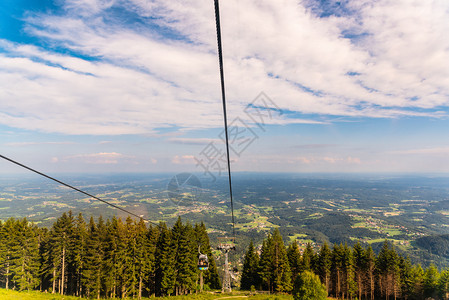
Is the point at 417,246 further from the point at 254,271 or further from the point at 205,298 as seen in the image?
the point at 205,298

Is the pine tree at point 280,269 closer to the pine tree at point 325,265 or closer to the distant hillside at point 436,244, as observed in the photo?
the pine tree at point 325,265

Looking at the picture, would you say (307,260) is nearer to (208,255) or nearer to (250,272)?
(250,272)

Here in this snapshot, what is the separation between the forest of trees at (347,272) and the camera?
112ft

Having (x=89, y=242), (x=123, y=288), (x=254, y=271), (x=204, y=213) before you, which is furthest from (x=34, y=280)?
(x=204, y=213)

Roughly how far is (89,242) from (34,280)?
7.95 m

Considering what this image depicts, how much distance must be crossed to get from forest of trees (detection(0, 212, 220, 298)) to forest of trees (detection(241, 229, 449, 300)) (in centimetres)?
1227

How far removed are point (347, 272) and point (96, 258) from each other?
38439 millimetres

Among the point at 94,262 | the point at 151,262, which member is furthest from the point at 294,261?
the point at 94,262

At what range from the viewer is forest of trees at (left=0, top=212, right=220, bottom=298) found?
2706cm

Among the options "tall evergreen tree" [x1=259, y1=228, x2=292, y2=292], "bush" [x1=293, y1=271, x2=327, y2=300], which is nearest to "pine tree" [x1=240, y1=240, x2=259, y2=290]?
"tall evergreen tree" [x1=259, y1=228, x2=292, y2=292]

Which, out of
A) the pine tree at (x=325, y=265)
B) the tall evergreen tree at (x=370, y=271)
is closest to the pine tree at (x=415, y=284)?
the tall evergreen tree at (x=370, y=271)

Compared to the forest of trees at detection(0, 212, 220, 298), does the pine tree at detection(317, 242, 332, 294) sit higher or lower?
lower

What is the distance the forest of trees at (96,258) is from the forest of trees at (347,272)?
12267mm

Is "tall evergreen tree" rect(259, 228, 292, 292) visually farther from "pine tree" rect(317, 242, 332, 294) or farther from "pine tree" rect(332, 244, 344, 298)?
"pine tree" rect(332, 244, 344, 298)
